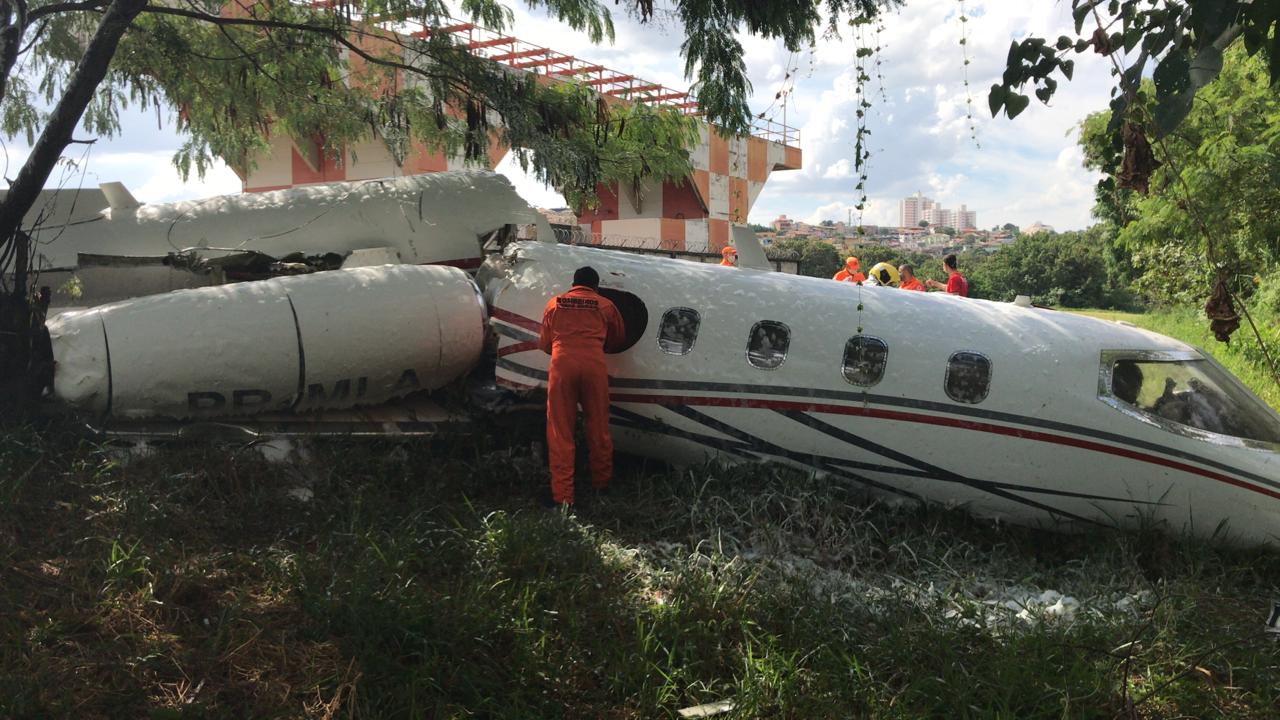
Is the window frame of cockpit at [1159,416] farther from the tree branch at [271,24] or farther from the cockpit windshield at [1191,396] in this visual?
the tree branch at [271,24]

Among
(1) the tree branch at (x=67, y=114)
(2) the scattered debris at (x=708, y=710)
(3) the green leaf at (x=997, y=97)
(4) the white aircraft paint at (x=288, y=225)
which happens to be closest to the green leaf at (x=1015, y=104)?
(3) the green leaf at (x=997, y=97)

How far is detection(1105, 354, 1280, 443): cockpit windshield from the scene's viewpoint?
314 inches

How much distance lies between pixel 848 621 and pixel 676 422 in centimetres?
329

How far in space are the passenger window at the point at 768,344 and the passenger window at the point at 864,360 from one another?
1.98 feet

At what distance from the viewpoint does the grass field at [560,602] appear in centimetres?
542

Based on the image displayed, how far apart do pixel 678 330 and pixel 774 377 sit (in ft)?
3.67

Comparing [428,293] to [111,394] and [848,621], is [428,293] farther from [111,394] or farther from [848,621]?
[848,621]

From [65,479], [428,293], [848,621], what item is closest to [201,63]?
[428,293]

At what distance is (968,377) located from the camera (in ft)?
27.6

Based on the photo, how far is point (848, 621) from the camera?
6.36 meters

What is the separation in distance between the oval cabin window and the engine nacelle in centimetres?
146

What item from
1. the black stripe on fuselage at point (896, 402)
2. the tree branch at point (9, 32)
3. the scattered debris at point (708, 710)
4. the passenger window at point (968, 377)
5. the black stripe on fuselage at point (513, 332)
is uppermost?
the tree branch at point (9, 32)

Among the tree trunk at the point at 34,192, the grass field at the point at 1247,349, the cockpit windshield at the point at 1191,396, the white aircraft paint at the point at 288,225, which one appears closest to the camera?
the cockpit windshield at the point at 1191,396

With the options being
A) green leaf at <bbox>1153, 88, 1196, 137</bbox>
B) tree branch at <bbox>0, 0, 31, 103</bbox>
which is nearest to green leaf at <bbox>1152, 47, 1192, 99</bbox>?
green leaf at <bbox>1153, 88, 1196, 137</bbox>
